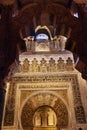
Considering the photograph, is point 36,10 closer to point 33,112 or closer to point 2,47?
point 2,47

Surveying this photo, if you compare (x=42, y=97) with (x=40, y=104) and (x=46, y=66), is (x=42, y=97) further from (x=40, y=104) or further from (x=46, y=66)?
(x=46, y=66)

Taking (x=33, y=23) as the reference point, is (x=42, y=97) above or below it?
below

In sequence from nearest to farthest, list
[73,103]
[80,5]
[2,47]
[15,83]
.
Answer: [80,5] < [2,47] < [73,103] < [15,83]

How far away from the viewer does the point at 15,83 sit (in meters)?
8.06

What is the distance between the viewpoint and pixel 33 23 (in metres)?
3.84

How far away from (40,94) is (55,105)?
0.68 metres

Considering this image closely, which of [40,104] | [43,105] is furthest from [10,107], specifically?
[43,105]

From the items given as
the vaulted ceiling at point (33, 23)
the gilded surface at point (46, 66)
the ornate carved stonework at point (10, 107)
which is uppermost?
the gilded surface at point (46, 66)

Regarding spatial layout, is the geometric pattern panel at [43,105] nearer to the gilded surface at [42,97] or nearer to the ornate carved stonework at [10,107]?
the gilded surface at [42,97]

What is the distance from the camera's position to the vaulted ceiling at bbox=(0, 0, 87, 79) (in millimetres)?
3475

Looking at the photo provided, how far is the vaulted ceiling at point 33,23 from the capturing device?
3.47m

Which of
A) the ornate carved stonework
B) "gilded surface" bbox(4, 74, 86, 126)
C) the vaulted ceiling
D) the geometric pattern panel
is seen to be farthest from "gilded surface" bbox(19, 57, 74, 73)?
the vaulted ceiling

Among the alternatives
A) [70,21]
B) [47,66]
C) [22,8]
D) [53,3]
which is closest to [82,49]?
[70,21]

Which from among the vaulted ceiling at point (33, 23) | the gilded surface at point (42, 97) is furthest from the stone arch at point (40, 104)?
the vaulted ceiling at point (33, 23)
